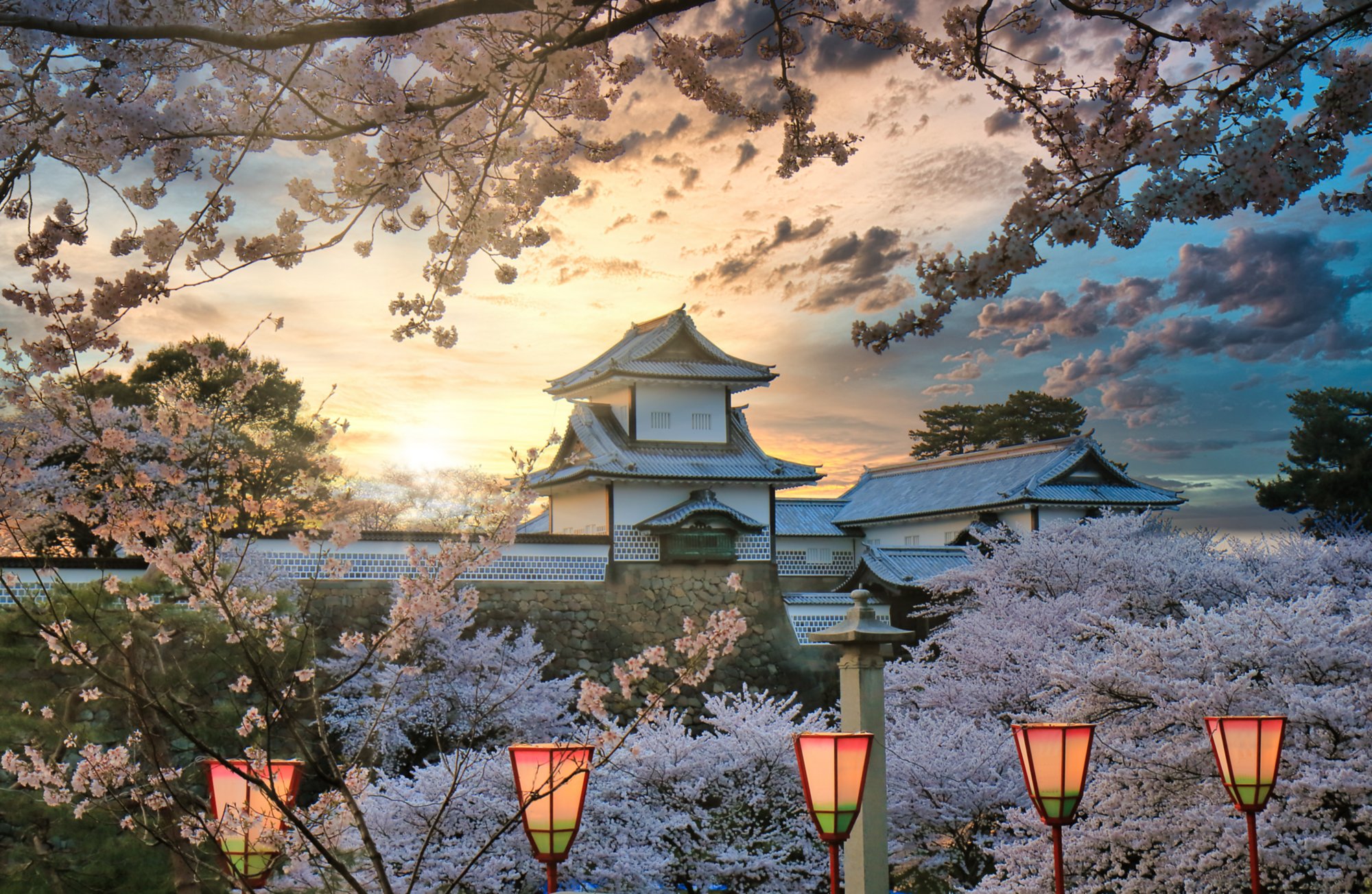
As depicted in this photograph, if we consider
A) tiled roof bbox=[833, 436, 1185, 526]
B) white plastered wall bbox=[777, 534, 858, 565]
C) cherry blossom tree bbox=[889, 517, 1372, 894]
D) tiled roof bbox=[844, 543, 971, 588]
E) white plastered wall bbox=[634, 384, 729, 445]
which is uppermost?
white plastered wall bbox=[634, 384, 729, 445]

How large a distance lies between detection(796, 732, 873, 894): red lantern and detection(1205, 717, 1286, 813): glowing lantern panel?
246 centimetres

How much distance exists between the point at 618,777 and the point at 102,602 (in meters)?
6.41

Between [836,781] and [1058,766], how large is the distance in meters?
1.40

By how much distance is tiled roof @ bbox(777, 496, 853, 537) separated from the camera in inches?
1018

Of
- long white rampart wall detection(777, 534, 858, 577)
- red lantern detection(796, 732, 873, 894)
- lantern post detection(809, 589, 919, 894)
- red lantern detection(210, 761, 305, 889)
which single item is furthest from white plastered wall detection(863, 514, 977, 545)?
red lantern detection(210, 761, 305, 889)

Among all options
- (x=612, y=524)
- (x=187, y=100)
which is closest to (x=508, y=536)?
(x=187, y=100)

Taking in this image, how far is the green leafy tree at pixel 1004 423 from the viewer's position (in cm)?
3669

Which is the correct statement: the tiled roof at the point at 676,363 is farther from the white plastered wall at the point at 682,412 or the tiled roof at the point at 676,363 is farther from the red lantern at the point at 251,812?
the red lantern at the point at 251,812

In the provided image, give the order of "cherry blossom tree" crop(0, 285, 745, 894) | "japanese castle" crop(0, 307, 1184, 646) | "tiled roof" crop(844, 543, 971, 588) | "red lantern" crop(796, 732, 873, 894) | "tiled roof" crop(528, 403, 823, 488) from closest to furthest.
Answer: "cherry blossom tree" crop(0, 285, 745, 894)
"red lantern" crop(796, 732, 873, 894)
"japanese castle" crop(0, 307, 1184, 646)
"tiled roof" crop(528, 403, 823, 488)
"tiled roof" crop(844, 543, 971, 588)

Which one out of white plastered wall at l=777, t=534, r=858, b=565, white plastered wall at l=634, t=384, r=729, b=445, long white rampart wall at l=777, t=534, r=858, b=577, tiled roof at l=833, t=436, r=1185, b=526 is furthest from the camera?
white plastered wall at l=777, t=534, r=858, b=565

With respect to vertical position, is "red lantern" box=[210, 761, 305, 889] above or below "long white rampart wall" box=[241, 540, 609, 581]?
below

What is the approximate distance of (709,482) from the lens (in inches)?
769

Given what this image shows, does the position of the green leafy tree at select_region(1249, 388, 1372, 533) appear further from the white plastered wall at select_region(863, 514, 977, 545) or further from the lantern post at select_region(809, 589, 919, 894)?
the lantern post at select_region(809, 589, 919, 894)

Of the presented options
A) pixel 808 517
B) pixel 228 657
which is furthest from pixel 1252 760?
pixel 808 517
